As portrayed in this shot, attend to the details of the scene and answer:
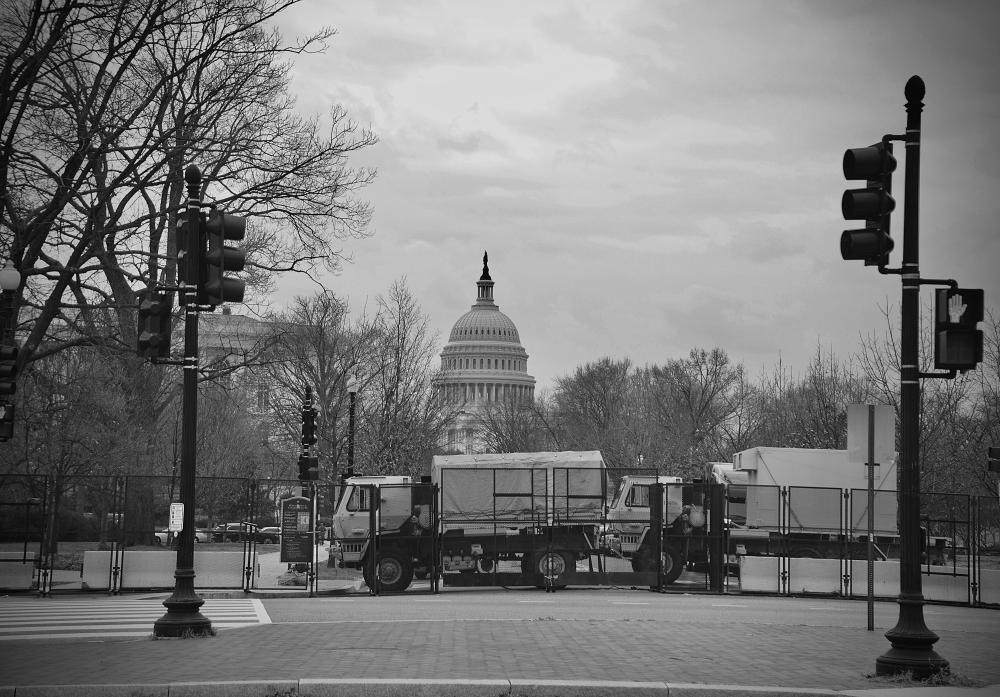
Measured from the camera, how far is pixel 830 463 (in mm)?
37875

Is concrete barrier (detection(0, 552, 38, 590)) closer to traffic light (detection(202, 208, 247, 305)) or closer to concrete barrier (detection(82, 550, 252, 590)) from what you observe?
concrete barrier (detection(82, 550, 252, 590))

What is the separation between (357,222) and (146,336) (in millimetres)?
17923

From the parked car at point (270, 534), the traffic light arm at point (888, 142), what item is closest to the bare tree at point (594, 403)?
the parked car at point (270, 534)

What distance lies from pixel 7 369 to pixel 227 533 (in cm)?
1200

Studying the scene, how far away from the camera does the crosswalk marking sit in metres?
16.5

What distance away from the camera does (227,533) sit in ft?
104

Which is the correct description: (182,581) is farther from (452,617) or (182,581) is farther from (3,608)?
(3,608)

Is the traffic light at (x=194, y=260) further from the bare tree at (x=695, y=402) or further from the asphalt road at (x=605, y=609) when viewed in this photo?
the bare tree at (x=695, y=402)

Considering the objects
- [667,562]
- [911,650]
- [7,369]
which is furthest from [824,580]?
[7,369]

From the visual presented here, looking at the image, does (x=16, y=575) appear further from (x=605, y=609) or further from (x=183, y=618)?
(x=605, y=609)

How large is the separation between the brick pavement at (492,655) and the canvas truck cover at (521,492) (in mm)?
11453

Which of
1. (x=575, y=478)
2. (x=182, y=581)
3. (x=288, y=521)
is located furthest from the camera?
(x=575, y=478)

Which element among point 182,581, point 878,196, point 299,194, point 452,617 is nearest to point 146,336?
point 182,581

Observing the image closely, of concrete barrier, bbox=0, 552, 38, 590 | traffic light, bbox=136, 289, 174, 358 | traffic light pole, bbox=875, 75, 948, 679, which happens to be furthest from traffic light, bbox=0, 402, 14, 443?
traffic light pole, bbox=875, 75, 948, 679
